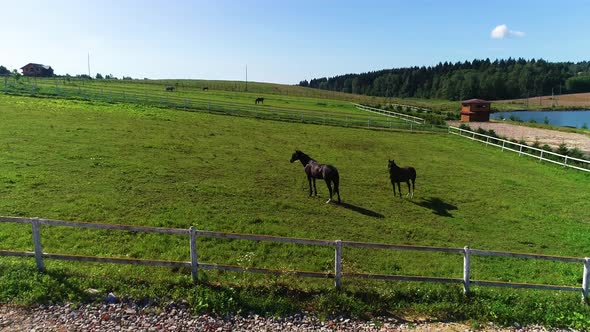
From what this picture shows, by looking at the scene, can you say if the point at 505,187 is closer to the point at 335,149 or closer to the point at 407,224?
the point at 407,224

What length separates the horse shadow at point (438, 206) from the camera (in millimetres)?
14516

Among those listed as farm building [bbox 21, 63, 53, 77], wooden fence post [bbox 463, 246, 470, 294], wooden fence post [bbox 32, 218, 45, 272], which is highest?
farm building [bbox 21, 63, 53, 77]

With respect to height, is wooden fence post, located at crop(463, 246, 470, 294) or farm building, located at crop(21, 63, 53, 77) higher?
farm building, located at crop(21, 63, 53, 77)

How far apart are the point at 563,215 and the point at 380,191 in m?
7.03

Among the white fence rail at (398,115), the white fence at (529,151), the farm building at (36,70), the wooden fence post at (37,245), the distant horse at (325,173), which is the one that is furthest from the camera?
the farm building at (36,70)

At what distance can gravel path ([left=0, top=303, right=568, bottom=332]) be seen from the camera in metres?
5.99

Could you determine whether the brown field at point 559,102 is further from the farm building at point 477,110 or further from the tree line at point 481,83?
the farm building at point 477,110

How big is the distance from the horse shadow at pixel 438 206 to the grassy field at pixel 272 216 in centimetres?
8

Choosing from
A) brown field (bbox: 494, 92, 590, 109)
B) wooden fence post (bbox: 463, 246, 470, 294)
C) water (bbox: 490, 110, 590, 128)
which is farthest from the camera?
brown field (bbox: 494, 92, 590, 109)

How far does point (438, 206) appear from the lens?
50.4 ft

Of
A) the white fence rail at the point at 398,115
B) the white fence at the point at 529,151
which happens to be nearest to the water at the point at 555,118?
the white fence rail at the point at 398,115

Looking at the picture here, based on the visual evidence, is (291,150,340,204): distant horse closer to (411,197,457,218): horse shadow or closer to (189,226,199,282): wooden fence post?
(411,197,457,218): horse shadow

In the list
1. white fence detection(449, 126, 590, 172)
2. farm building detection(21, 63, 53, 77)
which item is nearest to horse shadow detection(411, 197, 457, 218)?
white fence detection(449, 126, 590, 172)

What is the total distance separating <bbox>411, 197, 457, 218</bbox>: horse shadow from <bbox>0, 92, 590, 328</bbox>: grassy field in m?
0.08
